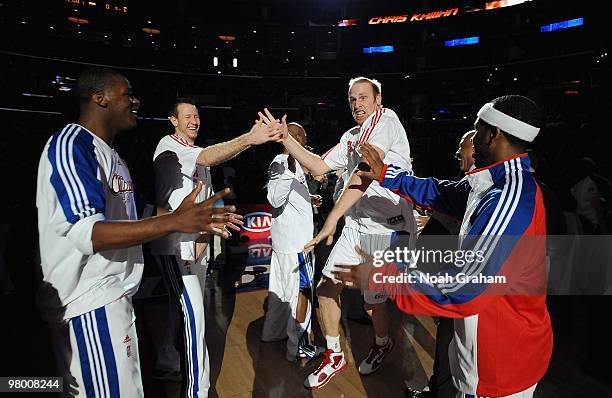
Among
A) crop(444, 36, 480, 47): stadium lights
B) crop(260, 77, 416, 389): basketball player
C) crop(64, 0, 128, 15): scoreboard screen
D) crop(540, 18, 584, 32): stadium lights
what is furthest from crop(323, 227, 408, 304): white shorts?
crop(444, 36, 480, 47): stadium lights

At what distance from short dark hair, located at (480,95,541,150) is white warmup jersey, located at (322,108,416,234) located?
3.66 ft

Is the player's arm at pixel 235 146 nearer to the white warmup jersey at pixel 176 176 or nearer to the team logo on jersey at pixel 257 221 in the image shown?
the white warmup jersey at pixel 176 176

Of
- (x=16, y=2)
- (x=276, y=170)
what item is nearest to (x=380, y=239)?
(x=276, y=170)

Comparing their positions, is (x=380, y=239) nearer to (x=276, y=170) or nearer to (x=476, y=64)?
(x=276, y=170)

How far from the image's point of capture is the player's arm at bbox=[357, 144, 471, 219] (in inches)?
82.6

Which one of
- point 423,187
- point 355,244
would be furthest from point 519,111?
point 355,244

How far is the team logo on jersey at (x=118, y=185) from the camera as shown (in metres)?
1.70

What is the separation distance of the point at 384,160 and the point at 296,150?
0.70 m

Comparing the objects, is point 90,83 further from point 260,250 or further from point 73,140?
point 260,250

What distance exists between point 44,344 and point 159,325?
1.04 meters

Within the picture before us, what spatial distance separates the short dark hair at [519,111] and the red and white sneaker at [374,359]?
224 centimetres

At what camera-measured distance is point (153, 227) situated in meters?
1.41

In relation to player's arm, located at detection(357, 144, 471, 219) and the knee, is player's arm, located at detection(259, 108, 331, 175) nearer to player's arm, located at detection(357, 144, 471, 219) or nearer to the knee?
player's arm, located at detection(357, 144, 471, 219)

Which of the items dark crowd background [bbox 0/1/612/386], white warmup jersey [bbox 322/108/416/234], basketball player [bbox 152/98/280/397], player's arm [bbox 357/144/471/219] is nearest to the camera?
player's arm [bbox 357/144/471/219]
